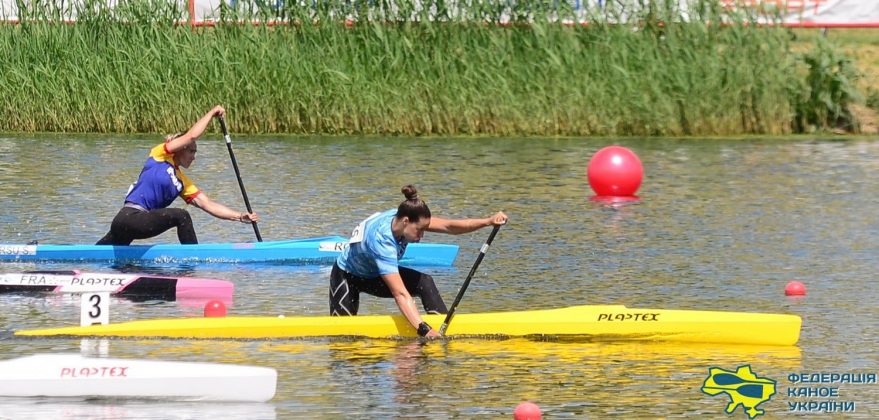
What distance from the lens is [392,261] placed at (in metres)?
11.3

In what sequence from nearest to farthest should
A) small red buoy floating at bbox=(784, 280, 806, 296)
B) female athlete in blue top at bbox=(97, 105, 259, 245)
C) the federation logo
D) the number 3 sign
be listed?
the federation logo < the number 3 sign < small red buoy floating at bbox=(784, 280, 806, 296) < female athlete in blue top at bbox=(97, 105, 259, 245)

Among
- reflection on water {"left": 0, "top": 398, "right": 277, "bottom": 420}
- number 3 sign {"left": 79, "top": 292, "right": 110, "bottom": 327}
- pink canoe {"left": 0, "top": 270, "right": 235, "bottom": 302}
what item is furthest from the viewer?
pink canoe {"left": 0, "top": 270, "right": 235, "bottom": 302}

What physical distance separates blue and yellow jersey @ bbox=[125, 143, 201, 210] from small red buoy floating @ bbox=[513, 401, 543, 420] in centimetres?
651

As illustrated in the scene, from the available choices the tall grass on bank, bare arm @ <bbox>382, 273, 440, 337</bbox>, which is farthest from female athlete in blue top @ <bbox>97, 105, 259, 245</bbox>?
the tall grass on bank

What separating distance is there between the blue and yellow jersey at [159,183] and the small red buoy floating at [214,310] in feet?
9.56

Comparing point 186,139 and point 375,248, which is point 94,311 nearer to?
point 375,248

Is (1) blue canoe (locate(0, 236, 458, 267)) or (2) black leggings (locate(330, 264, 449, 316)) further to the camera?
(1) blue canoe (locate(0, 236, 458, 267))

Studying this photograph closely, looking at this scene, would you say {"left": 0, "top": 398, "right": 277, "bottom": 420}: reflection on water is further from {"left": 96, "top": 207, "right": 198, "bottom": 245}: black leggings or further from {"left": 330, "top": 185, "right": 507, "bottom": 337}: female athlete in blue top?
{"left": 96, "top": 207, "right": 198, "bottom": 245}: black leggings

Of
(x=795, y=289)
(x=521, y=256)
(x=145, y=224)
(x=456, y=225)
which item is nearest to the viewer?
(x=456, y=225)

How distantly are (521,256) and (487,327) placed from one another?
404 centimetres

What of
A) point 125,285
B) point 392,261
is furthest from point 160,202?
point 392,261

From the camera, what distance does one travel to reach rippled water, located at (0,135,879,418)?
33.3ft

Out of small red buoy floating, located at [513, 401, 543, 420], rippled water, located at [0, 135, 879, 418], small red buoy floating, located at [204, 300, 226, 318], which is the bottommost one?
rippled water, located at [0, 135, 879, 418]

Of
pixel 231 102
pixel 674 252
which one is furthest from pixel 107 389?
pixel 231 102
